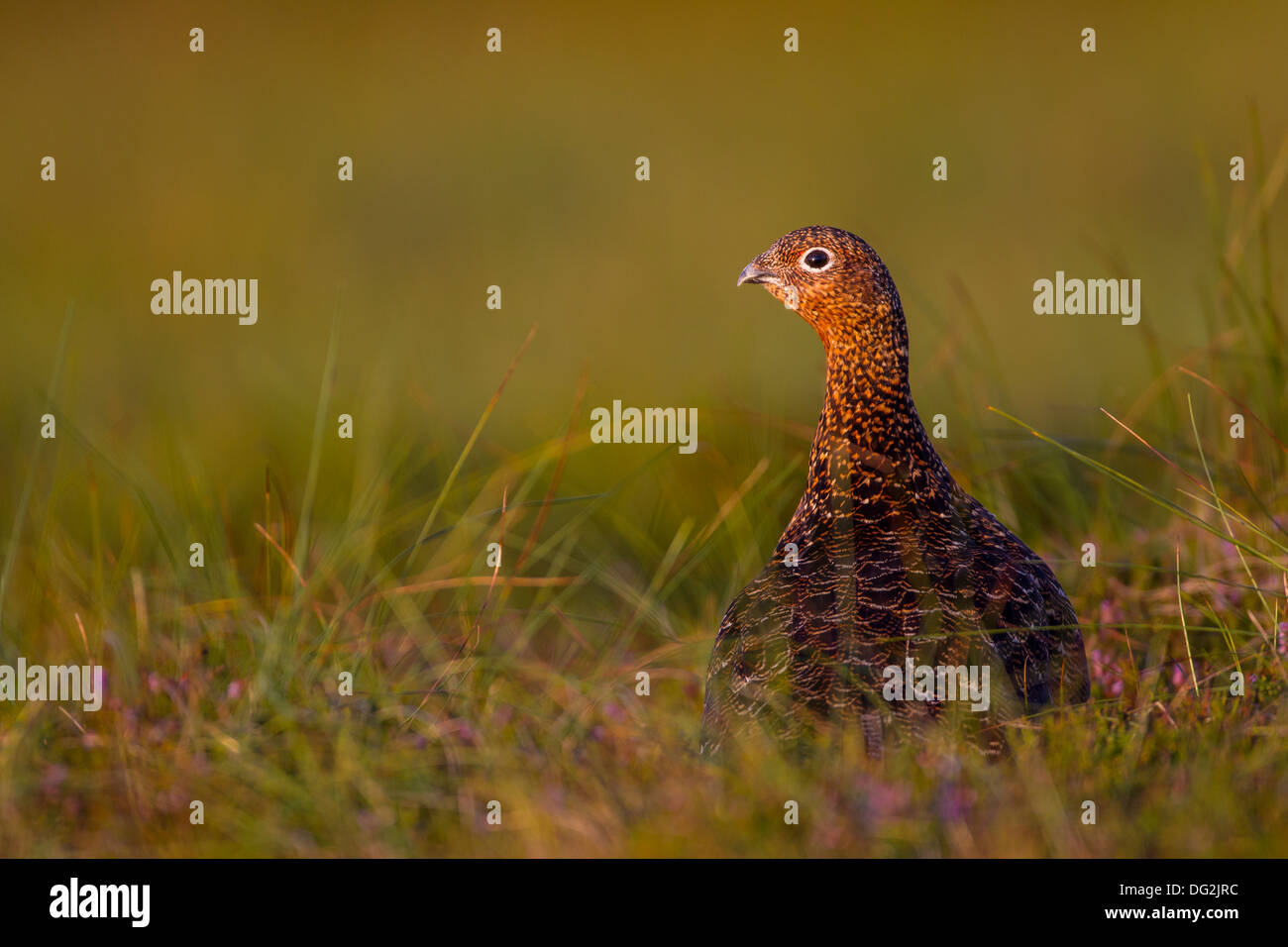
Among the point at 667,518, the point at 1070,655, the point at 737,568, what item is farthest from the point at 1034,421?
the point at 1070,655

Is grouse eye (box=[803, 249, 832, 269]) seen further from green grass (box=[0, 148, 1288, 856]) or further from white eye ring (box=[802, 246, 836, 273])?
green grass (box=[0, 148, 1288, 856])

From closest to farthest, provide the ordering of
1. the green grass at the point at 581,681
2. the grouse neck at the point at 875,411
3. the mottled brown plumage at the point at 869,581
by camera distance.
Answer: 1. the green grass at the point at 581,681
2. the mottled brown plumage at the point at 869,581
3. the grouse neck at the point at 875,411

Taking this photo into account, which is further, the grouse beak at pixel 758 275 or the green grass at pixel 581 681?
the grouse beak at pixel 758 275

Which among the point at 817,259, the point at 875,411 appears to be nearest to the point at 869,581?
the point at 875,411

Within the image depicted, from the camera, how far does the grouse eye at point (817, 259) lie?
17.3 ft

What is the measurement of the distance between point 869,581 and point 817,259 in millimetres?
1331

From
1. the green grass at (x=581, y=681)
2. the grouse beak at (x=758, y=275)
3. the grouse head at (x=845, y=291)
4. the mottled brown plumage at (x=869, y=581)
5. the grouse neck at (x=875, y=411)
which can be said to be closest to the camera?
the green grass at (x=581, y=681)

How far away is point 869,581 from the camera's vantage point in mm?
4562

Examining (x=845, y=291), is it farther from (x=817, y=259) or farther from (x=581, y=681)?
(x=581, y=681)

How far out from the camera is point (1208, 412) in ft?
22.4

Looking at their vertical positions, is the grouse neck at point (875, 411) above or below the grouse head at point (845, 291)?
below

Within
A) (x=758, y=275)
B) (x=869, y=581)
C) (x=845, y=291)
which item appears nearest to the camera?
(x=869, y=581)

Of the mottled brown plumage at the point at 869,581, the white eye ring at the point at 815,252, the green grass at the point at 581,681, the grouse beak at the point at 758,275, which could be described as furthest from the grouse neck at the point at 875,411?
the green grass at the point at 581,681

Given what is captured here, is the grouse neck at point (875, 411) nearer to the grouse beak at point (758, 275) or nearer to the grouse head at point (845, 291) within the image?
the grouse head at point (845, 291)
